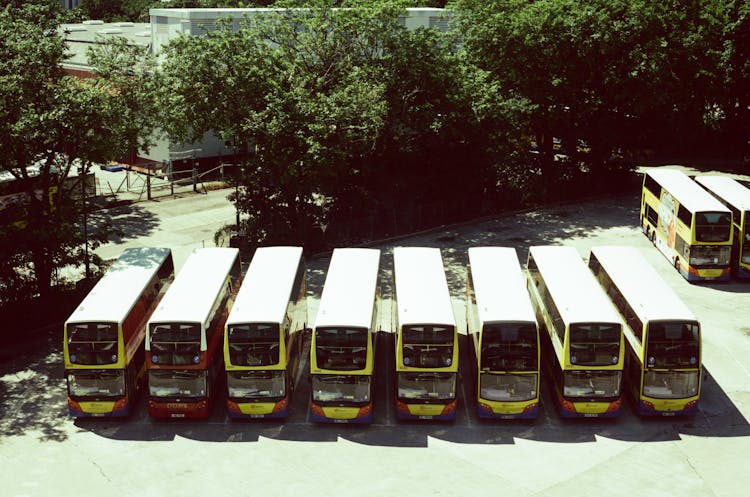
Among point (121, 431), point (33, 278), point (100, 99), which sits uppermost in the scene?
point (100, 99)

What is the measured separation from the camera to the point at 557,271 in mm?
32094

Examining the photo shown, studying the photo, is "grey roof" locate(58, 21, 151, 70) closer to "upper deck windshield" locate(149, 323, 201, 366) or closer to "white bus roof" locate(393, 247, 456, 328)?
"white bus roof" locate(393, 247, 456, 328)

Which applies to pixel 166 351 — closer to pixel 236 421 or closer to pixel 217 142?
pixel 236 421

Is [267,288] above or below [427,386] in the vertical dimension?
above

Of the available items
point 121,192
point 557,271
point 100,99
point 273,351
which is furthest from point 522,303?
point 121,192

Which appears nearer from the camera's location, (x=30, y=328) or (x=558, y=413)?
(x=558, y=413)

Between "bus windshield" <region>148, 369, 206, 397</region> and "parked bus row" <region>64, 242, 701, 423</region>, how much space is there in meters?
0.04

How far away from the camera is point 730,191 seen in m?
43.7

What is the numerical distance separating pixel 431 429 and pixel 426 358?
2564mm

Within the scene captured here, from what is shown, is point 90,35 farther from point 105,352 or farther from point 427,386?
A: point 427,386

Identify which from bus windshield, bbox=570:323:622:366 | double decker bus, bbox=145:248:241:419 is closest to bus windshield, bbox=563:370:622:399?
bus windshield, bbox=570:323:622:366

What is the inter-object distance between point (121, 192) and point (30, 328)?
23.0 meters

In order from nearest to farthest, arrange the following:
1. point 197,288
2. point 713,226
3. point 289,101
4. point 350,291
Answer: point 350,291 < point 197,288 < point 713,226 < point 289,101

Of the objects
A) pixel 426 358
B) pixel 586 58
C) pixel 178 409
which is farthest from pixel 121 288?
pixel 586 58
